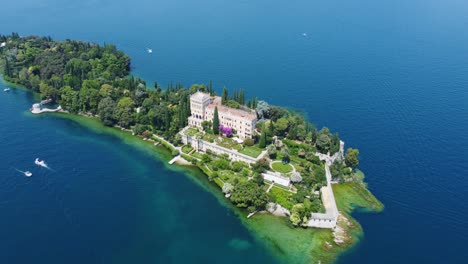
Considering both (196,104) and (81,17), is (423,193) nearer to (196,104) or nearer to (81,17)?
(196,104)

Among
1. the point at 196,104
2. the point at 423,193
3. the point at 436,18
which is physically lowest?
the point at 423,193

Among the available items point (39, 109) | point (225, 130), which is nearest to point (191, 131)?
point (225, 130)

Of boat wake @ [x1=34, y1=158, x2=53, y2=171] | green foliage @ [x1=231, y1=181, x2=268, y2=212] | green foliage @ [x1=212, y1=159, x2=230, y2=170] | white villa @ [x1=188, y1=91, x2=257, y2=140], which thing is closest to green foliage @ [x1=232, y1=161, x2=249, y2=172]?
green foliage @ [x1=212, y1=159, x2=230, y2=170]

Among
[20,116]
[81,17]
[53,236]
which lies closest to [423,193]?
[53,236]

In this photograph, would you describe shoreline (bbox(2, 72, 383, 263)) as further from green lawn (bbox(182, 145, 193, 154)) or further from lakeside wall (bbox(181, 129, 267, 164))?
green lawn (bbox(182, 145, 193, 154))

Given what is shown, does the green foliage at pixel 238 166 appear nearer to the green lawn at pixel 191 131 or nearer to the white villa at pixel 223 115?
the white villa at pixel 223 115

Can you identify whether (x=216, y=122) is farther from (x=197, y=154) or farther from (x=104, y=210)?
(x=104, y=210)
